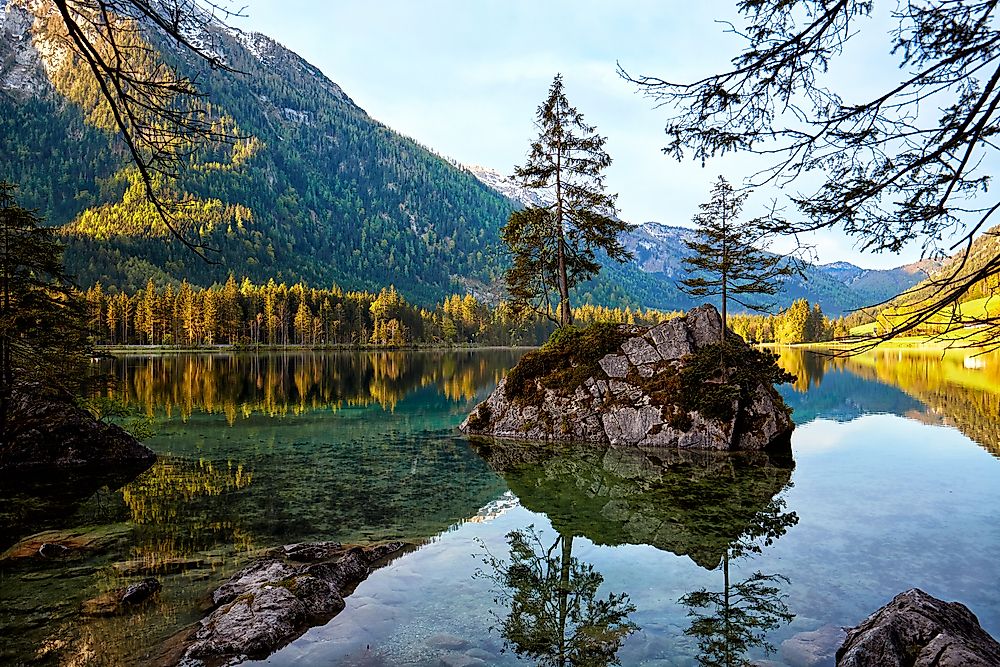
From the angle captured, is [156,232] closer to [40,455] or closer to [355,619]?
[40,455]

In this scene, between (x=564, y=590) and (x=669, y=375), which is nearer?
(x=564, y=590)

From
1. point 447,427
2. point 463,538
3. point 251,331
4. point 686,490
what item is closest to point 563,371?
point 447,427

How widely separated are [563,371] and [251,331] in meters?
116

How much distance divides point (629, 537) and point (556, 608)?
360cm

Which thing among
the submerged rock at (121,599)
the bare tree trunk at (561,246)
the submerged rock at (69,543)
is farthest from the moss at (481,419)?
the submerged rock at (121,599)

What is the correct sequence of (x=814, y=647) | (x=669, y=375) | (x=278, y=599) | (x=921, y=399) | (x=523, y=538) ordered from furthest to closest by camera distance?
1. (x=921, y=399)
2. (x=669, y=375)
3. (x=523, y=538)
4. (x=278, y=599)
5. (x=814, y=647)

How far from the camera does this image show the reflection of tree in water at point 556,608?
748 cm

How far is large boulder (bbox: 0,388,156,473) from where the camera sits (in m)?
17.7

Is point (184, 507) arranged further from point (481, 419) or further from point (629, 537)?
point (481, 419)

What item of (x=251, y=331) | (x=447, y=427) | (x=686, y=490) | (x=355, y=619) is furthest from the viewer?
(x=251, y=331)

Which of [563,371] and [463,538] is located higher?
[563,371]

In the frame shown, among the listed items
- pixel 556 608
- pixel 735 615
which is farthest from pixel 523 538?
pixel 735 615

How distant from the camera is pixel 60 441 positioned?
18203 millimetres

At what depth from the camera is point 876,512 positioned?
1397 centimetres
